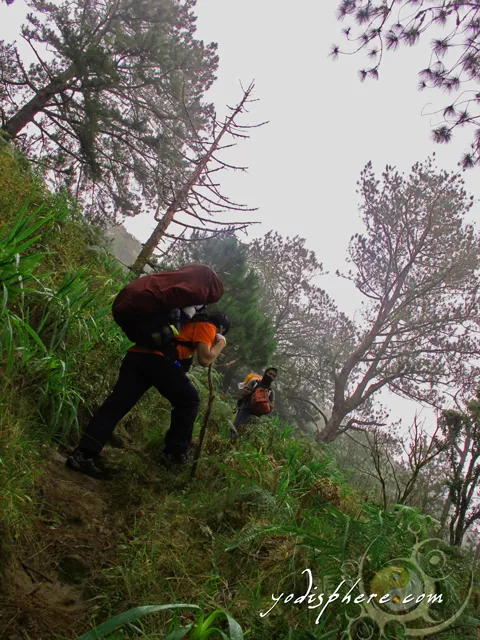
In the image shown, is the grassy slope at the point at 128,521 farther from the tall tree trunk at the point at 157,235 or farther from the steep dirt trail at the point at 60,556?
the tall tree trunk at the point at 157,235

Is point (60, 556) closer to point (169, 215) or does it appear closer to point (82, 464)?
point (82, 464)

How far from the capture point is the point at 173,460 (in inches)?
133

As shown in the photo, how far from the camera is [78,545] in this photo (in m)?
2.18

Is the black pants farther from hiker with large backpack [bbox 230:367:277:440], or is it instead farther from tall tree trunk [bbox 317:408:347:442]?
tall tree trunk [bbox 317:408:347:442]

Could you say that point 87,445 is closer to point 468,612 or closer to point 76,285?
point 76,285

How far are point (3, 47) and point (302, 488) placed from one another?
12254mm

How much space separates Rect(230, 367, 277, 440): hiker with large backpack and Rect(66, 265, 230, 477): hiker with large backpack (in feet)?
9.59

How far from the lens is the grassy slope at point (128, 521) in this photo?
1668mm

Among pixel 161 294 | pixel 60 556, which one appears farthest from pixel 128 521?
pixel 161 294

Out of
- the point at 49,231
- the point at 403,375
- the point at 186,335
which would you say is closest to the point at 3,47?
the point at 49,231

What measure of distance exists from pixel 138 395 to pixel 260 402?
333cm

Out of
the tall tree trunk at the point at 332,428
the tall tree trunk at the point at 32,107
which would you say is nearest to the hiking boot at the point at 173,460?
the tall tree trunk at the point at 32,107

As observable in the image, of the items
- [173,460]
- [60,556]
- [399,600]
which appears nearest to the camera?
[399,600]

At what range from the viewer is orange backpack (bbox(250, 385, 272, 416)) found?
623 cm
